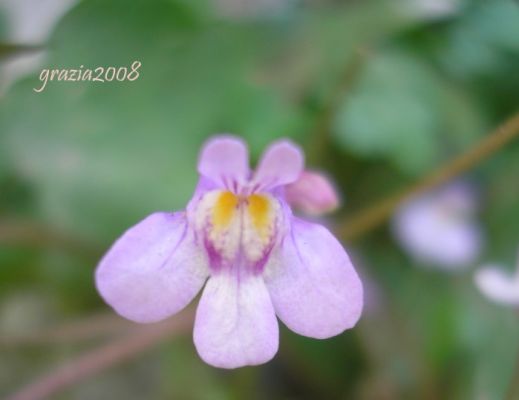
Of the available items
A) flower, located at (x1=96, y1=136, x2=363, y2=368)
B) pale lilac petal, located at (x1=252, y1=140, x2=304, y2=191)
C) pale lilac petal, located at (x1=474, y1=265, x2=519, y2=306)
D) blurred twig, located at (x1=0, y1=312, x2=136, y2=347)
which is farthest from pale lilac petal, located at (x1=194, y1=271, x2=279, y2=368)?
blurred twig, located at (x1=0, y1=312, x2=136, y2=347)

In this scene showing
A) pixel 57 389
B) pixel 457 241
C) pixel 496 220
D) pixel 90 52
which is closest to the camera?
pixel 57 389

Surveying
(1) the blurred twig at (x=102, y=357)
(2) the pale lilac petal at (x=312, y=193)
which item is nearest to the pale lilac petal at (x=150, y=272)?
(2) the pale lilac petal at (x=312, y=193)

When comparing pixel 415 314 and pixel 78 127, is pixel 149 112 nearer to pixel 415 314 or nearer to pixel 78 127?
pixel 78 127

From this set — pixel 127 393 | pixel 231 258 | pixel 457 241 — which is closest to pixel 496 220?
pixel 457 241

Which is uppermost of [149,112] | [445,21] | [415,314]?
A: [149,112]

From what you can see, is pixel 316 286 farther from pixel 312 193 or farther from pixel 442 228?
pixel 442 228

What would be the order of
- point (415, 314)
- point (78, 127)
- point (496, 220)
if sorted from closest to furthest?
point (78, 127), point (415, 314), point (496, 220)

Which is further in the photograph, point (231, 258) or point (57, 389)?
point (57, 389)

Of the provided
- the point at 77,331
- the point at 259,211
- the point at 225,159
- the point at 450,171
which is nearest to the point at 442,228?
the point at 450,171

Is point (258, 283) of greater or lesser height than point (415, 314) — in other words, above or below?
above

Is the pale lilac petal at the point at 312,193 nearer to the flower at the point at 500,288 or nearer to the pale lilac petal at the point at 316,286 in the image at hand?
the pale lilac petal at the point at 316,286
